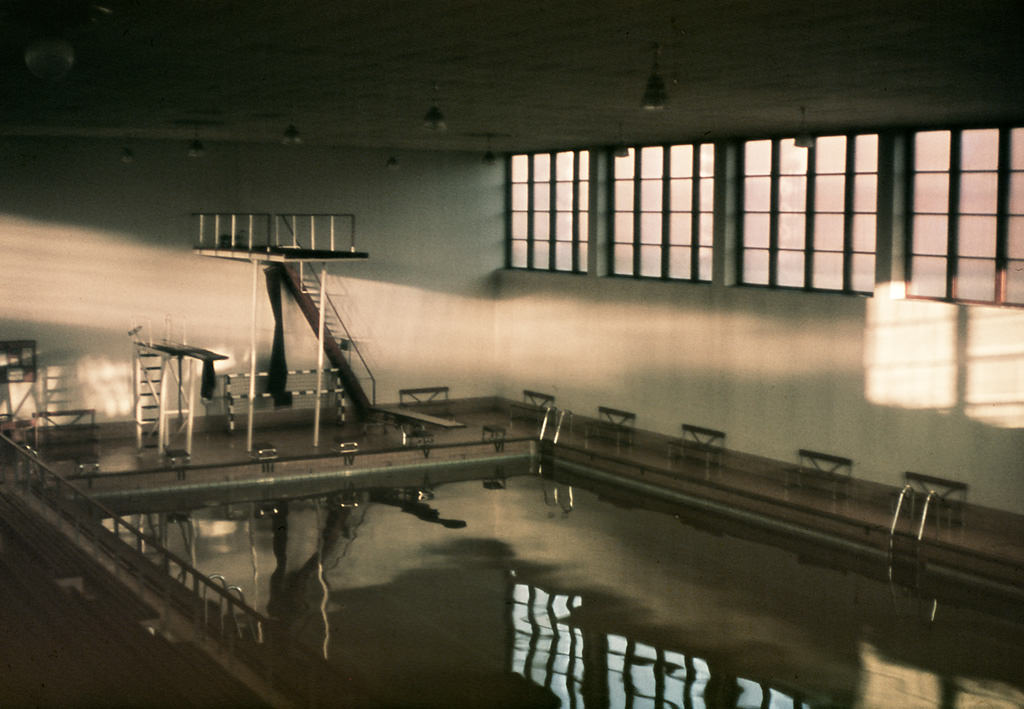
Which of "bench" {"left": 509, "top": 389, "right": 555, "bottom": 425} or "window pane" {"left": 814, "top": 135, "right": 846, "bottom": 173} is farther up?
"window pane" {"left": 814, "top": 135, "right": 846, "bottom": 173}

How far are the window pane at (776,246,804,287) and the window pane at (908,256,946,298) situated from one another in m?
1.94

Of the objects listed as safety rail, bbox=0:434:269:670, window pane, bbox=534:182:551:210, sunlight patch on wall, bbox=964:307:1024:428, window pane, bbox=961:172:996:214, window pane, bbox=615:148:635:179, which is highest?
window pane, bbox=615:148:635:179

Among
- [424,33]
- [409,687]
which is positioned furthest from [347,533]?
[424,33]

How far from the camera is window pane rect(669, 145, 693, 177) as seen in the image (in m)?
18.9

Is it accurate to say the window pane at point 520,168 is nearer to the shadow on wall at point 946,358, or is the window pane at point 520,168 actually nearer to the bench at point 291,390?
the bench at point 291,390

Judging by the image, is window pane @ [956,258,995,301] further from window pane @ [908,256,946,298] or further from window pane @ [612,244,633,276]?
window pane @ [612,244,633,276]

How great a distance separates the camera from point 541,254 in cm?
2264

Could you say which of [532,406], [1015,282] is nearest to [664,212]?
[532,406]

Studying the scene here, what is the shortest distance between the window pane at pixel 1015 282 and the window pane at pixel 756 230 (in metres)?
4.09

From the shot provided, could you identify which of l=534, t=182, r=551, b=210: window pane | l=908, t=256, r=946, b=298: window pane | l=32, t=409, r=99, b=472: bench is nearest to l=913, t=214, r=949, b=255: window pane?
l=908, t=256, r=946, b=298: window pane

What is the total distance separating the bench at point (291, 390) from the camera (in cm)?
2038

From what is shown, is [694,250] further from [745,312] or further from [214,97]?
[214,97]

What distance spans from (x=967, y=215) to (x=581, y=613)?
24.0ft

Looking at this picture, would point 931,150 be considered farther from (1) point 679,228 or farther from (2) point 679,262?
(2) point 679,262
